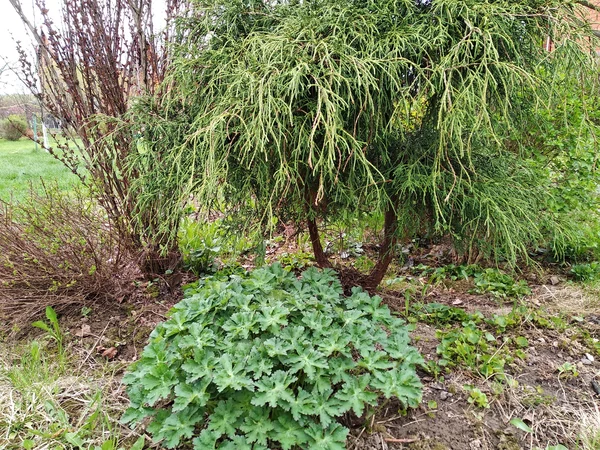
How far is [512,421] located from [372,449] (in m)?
0.61

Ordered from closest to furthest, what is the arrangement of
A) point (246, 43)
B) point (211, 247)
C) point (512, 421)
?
point (512, 421), point (246, 43), point (211, 247)

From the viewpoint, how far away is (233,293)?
1.86m

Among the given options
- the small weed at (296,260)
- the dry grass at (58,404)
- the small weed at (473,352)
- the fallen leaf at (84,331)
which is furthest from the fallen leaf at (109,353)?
the small weed at (473,352)

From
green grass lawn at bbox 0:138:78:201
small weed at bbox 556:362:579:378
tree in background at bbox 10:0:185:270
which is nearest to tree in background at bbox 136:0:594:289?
tree in background at bbox 10:0:185:270

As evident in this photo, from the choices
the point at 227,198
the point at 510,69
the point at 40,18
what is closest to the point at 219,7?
the point at 227,198

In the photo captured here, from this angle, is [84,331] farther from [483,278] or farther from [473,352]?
[483,278]

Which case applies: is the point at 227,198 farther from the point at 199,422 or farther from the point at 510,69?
the point at 510,69

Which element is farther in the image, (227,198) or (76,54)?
(76,54)

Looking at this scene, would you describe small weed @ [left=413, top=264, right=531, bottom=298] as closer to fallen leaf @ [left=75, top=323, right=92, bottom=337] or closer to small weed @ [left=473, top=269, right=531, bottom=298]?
small weed @ [left=473, top=269, right=531, bottom=298]

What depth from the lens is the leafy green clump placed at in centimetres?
142

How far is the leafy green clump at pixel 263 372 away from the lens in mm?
1416

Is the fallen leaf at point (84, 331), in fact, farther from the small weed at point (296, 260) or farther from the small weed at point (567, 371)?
the small weed at point (567, 371)

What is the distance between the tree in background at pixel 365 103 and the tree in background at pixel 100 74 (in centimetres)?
46

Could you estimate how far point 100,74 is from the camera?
240 cm
